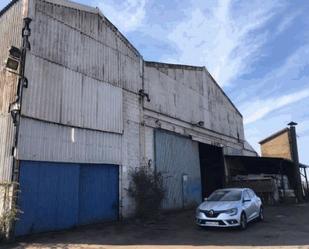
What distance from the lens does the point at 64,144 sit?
563 inches

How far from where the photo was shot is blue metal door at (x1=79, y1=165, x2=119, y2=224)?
1498 cm

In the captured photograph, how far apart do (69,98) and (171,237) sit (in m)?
6.88

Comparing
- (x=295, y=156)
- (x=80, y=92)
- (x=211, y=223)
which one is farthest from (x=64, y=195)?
(x=295, y=156)

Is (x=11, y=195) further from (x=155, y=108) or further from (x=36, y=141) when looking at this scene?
(x=155, y=108)

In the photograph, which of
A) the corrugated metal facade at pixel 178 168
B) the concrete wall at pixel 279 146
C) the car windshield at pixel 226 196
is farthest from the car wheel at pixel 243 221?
the concrete wall at pixel 279 146

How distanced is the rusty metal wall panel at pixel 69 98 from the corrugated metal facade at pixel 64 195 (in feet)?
6.17

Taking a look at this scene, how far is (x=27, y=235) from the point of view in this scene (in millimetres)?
12297

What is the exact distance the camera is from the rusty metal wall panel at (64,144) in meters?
12.9

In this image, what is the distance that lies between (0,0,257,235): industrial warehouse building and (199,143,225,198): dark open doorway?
15.6 ft

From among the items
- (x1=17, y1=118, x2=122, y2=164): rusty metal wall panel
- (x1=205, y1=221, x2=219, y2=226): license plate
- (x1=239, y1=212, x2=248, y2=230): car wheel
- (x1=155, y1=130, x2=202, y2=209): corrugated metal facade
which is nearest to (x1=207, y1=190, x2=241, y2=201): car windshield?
(x1=239, y1=212, x2=248, y2=230): car wheel

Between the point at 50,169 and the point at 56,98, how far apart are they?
2805 millimetres

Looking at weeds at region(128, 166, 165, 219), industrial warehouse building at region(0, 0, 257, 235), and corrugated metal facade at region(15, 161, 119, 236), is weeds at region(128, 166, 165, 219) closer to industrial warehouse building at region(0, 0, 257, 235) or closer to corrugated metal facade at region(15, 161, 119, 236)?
industrial warehouse building at region(0, 0, 257, 235)

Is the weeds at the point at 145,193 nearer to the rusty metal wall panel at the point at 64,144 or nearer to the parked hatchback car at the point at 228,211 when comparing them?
the rusty metal wall panel at the point at 64,144

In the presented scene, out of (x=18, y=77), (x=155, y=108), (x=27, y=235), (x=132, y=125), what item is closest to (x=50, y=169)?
(x=27, y=235)
